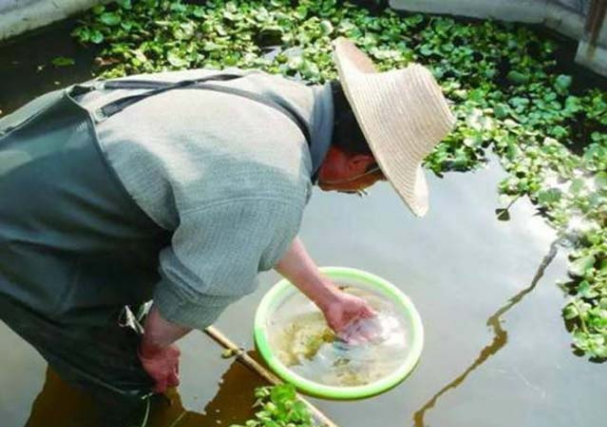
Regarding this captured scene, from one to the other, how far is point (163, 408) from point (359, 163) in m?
1.40

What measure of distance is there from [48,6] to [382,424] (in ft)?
12.3

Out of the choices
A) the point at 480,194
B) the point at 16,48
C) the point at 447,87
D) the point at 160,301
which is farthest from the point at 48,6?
the point at 160,301

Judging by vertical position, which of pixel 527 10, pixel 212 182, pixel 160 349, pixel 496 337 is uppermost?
pixel 212 182

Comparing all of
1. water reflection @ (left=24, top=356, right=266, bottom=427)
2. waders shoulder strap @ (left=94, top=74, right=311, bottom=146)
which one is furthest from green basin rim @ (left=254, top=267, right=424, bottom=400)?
waders shoulder strap @ (left=94, top=74, right=311, bottom=146)

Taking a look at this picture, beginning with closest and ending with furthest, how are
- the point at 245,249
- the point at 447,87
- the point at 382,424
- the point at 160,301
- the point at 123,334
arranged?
the point at 245,249 < the point at 160,301 < the point at 123,334 < the point at 382,424 < the point at 447,87

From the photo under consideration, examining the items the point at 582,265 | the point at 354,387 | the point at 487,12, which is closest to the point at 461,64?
the point at 487,12

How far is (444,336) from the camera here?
3891mm

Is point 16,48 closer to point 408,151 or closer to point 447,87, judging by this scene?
point 447,87

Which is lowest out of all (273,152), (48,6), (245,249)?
(48,6)

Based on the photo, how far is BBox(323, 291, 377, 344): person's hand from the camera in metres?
3.28

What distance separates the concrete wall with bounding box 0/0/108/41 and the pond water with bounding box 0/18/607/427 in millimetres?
838

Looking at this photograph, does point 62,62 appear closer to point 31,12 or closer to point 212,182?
point 31,12

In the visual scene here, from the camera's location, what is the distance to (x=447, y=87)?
5.33m

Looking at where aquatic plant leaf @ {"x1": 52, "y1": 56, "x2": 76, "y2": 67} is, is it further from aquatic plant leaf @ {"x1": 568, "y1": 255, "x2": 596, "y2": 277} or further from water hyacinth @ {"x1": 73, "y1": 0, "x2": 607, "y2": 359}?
aquatic plant leaf @ {"x1": 568, "y1": 255, "x2": 596, "y2": 277}
